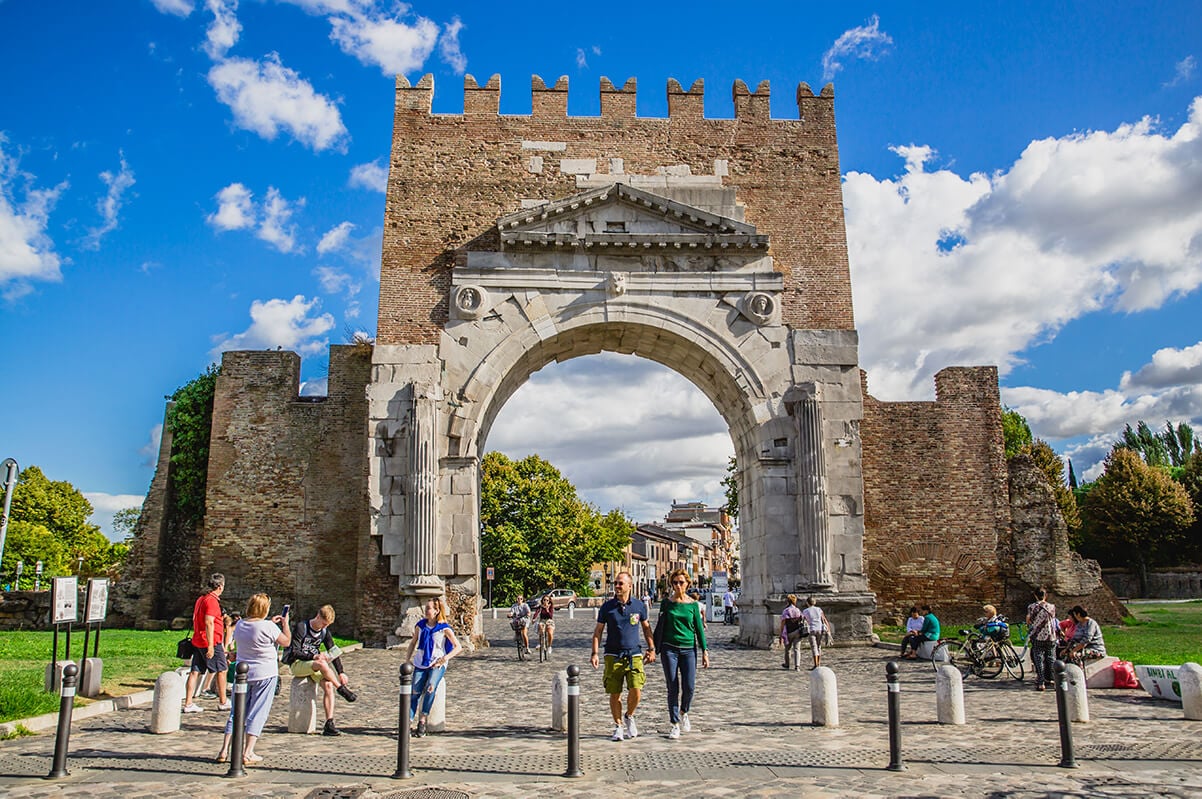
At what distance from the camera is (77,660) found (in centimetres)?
1300

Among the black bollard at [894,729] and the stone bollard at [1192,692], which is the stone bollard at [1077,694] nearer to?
the stone bollard at [1192,692]

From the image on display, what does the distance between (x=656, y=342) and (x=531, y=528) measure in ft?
95.6

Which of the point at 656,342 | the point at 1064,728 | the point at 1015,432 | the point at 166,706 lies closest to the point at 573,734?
the point at 1064,728

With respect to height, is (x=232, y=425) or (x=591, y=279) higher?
(x=591, y=279)

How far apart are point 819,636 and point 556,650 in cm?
689

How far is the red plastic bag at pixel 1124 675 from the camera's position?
38.2ft

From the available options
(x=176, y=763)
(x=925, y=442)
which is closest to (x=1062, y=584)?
(x=925, y=442)

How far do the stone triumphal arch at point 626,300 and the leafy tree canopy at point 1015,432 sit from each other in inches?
1267

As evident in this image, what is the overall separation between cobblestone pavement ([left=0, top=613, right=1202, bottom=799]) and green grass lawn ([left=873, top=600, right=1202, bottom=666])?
2.73m

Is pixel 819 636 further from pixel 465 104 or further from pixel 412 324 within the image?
pixel 465 104

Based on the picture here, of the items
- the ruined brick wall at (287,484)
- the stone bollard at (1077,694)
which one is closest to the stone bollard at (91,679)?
the ruined brick wall at (287,484)

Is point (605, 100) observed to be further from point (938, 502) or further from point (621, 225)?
point (938, 502)

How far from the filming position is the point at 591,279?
19.3 m

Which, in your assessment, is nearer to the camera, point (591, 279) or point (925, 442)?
point (591, 279)
